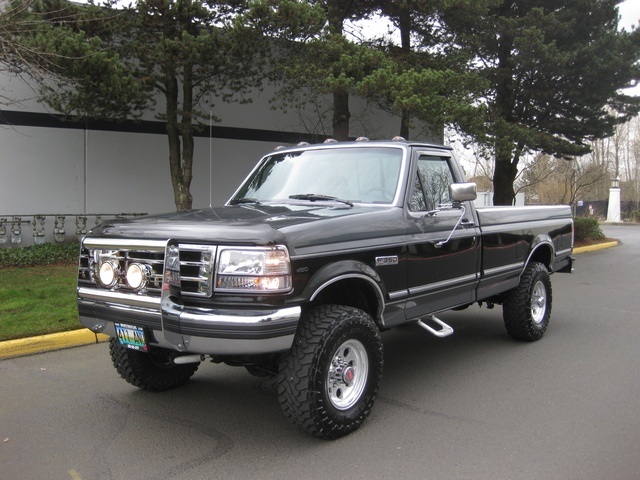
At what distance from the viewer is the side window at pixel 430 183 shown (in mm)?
4992

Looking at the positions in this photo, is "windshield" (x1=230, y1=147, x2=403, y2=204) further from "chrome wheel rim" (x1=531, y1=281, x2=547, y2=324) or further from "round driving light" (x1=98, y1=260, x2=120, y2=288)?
"chrome wheel rim" (x1=531, y1=281, x2=547, y2=324)

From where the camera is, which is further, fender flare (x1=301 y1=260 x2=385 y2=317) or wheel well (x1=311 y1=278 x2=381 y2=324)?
wheel well (x1=311 y1=278 x2=381 y2=324)

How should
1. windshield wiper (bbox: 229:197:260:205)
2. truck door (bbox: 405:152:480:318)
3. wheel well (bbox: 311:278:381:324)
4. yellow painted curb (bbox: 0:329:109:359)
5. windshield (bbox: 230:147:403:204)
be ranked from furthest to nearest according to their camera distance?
1. yellow painted curb (bbox: 0:329:109:359)
2. windshield wiper (bbox: 229:197:260:205)
3. windshield (bbox: 230:147:403:204)
4. truck door (bbox: 405:152:480:318)
5. wheel well (bbox: 311:278:381:324)

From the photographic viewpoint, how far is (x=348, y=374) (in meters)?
4.07

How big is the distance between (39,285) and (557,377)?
25.3 ft

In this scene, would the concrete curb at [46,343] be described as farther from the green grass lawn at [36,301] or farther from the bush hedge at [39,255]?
the bush hedge at [39,255]

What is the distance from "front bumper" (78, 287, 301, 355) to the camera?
11.3 feet

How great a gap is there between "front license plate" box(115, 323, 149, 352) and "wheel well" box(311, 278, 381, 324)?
1.25m

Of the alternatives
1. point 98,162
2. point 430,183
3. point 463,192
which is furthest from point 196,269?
point 98,162

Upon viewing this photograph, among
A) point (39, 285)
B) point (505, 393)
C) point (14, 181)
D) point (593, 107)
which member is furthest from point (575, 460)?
point (593, 107)

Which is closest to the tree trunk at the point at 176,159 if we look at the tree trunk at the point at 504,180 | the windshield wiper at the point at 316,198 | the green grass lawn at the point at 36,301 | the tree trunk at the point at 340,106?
the green grass lawn at the point at 36,301

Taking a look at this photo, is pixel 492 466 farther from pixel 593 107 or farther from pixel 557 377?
pixel 593 107

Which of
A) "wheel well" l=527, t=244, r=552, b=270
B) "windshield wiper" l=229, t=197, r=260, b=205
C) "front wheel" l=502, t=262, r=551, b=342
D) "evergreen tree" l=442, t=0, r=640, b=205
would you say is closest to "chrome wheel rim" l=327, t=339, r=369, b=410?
"windshield wiper" l=229, t=197, r=260, b=205

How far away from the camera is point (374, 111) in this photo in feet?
62.4
